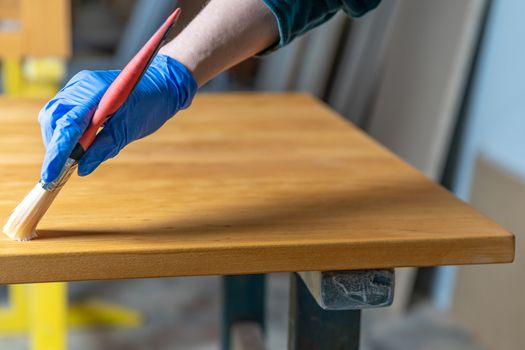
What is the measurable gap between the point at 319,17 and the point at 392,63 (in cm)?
177

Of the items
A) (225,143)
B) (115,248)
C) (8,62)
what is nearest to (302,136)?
(225,143)

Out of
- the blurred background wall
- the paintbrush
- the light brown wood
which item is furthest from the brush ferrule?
the blurred background wall

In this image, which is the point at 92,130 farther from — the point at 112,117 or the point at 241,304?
the point at 241,304

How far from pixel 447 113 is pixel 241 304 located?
102cm

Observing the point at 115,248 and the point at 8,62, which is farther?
the point at 8,62

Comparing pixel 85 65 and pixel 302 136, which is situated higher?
pixel 302 136

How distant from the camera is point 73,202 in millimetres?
990

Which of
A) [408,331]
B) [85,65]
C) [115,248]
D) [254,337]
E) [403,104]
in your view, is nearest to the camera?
[115,248]

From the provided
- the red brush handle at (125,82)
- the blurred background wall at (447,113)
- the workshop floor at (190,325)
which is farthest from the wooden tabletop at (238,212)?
the workshop floor at (190,325)

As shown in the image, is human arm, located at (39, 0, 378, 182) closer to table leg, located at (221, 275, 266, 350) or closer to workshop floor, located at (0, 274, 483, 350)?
table leg, located at (221, 275, 266, 350)

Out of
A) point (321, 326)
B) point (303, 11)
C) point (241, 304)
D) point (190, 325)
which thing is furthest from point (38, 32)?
point (321, 326)

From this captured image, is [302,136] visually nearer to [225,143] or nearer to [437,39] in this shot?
[225,143]

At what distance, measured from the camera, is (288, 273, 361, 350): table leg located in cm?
103

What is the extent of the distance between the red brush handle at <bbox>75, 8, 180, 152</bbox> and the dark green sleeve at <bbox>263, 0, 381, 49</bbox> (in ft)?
0.61
